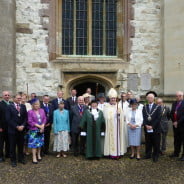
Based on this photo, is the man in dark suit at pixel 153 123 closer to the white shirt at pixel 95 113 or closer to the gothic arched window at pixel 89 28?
the white shirt at pixel 95 113

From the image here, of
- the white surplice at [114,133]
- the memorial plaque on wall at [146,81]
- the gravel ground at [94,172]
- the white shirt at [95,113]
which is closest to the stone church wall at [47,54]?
the memorial plaque on wall at [146,81]

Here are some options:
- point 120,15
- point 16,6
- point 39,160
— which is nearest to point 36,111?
point 39,160

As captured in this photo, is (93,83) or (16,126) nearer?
(16,126)

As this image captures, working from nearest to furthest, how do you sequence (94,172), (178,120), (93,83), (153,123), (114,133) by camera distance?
(94,172) < (153,123) < (178,120) < (114,133) < (93,83)

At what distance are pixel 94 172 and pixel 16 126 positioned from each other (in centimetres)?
196

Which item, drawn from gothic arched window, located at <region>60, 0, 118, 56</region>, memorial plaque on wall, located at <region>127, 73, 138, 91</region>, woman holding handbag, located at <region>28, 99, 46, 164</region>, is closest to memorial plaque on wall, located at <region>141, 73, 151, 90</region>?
memorial plaque on wall, located at <region>127, 73, 138, 91</region>

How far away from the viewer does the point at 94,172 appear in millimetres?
5746

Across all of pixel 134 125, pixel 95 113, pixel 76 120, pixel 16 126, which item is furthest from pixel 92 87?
pixel 16 126

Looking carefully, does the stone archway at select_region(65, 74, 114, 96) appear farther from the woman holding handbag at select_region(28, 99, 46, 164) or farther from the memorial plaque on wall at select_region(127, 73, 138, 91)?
the woman holding handbag at select_region(28, 99, 46, 164)

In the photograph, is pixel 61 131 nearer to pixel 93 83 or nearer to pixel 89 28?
pixel 93 83

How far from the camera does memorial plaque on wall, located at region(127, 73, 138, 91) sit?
38.1ft

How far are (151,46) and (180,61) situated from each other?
150cm

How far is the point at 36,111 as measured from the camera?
6469 mm

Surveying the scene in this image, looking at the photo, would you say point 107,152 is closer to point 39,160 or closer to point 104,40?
point 39,160
